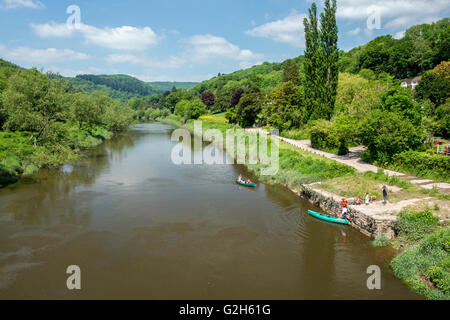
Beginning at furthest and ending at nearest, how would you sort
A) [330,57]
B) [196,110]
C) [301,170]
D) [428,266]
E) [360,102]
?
[196,110] < [330,57] < [360,102] < [301,170] < [428,266]

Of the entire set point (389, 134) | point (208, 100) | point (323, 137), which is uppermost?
point (208, 100)

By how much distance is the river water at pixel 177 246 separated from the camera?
13477mm

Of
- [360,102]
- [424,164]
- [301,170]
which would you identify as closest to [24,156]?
[301,170]

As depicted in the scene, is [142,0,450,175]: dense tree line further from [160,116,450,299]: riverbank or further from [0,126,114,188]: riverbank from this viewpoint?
[0,126,114,188]: riverbank

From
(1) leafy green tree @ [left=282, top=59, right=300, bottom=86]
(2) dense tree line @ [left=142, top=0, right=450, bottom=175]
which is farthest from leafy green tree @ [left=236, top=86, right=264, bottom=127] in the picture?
(1) leafy green tree @ [left=282, top=59, right=300, bottom=86]

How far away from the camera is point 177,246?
1723 cm

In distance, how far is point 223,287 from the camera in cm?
1352

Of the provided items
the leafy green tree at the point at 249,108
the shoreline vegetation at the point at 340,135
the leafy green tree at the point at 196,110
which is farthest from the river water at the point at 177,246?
the leafy green tree at the point at 196,110

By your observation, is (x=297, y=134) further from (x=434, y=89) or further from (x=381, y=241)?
(x=381, y=241)

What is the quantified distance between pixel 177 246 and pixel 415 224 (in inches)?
525

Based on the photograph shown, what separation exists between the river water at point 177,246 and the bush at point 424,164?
963 cm

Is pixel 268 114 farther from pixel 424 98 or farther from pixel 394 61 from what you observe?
pixel 394 61

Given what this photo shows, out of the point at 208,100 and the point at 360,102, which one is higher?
the point at 208,100

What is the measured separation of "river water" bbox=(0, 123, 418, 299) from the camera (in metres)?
13.5
